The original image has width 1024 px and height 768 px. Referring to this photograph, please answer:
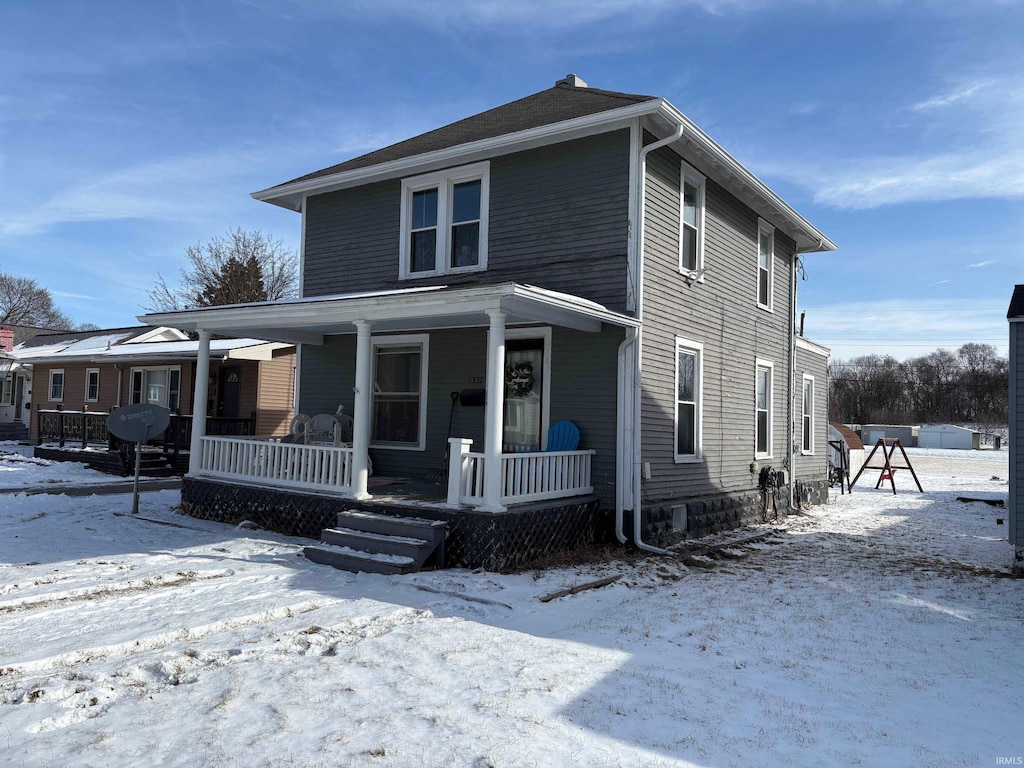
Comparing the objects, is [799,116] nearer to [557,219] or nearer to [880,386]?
[557,219]

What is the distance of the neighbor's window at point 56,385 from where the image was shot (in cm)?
2375

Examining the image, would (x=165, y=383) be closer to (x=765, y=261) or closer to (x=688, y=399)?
(x=688, y=399)

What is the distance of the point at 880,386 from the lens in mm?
72562

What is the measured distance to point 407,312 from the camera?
876 centimetres

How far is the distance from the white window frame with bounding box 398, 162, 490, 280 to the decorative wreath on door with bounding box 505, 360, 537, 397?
155 centimetres

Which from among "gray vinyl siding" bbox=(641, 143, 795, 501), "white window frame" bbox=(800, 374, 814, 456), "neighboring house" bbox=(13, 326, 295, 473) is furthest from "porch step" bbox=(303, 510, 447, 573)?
"white window frame" bbox=(800, 374, 814, 456)

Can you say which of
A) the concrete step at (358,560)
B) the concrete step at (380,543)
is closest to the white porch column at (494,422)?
the concrete step at (380,543)

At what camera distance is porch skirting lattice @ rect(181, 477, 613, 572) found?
314 inches

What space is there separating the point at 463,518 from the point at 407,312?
2.54 metres

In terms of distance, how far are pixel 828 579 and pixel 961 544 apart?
455 centimetres

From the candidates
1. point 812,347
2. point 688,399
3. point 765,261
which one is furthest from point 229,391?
point 812,347

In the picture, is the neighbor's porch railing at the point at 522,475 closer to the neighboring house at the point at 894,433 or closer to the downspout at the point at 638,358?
the downspout at the point at 638,358

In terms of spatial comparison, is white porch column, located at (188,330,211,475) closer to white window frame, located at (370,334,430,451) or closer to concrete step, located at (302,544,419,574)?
white window frame, located at (370,334,430,451)

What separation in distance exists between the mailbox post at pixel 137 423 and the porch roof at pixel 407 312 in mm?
1362
